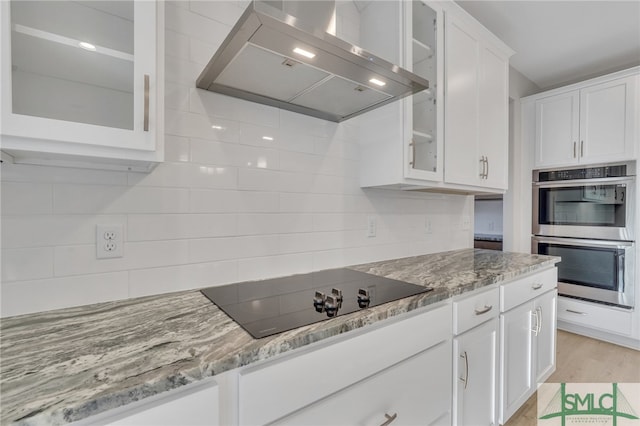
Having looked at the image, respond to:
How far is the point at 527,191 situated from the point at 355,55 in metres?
2.95

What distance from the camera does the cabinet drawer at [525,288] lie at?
156 centimetres

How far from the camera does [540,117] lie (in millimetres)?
3057

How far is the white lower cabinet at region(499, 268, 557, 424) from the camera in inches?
62.1

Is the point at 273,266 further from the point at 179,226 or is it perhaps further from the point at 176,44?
the point at 176,44

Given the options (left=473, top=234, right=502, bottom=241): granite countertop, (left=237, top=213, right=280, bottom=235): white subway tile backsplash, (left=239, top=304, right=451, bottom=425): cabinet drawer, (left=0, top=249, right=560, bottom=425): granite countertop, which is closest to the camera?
(left=0, top=249, right=560, bottom=425): granite countertop

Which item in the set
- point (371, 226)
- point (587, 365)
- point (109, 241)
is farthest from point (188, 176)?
point (587, 365)

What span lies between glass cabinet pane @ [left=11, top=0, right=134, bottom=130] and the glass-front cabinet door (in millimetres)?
1333

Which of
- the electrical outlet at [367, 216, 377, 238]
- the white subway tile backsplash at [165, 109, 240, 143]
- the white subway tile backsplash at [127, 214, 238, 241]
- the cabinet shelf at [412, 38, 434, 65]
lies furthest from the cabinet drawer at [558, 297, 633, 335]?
the white subway tile backsplash at [165, 109, 240, 143]

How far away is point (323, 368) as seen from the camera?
842 mm

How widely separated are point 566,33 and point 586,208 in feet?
4.93

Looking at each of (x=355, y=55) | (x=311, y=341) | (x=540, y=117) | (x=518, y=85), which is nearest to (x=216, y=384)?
(x=311, y=341)

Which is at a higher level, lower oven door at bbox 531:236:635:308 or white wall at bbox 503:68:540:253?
Answer: white wall at bbox 503:68:540:253

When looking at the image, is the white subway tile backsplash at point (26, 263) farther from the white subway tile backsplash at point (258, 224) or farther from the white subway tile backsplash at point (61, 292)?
the white subway tile backsplash at point (258, 224)

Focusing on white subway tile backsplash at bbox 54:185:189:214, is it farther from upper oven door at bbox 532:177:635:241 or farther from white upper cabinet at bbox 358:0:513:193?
upper oven door at bbox 532:177:635:241
